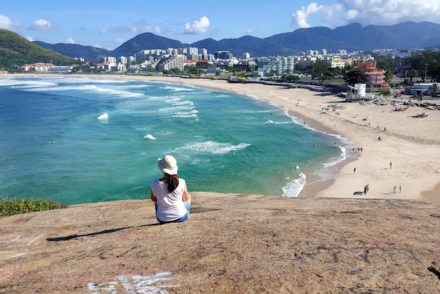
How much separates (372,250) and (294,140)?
1385 inches

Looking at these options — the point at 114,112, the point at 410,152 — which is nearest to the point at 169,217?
the point at 410,152

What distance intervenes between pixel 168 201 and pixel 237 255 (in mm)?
1665

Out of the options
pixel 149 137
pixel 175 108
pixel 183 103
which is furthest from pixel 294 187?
pixel 183 103

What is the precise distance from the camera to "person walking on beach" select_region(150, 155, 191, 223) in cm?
610

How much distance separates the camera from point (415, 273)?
5180mm

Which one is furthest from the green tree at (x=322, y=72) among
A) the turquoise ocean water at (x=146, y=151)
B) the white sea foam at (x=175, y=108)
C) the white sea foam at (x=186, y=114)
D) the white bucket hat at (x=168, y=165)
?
the white bucket hat at (x=168, y=165)

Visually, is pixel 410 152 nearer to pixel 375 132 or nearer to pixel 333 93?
pixel 375 132

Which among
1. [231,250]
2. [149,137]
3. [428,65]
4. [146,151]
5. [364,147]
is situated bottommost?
[146,151]

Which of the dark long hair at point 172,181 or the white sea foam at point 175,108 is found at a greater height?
the dark long hair at point 172,181

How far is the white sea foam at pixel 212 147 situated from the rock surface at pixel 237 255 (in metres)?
27.5

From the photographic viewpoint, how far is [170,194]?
6.47 meters

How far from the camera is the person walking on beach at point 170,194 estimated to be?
6098mm

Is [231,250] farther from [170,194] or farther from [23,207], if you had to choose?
[23,207]

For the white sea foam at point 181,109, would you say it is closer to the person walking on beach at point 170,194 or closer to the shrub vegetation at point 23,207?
the shrub vegetation at point 23,207
